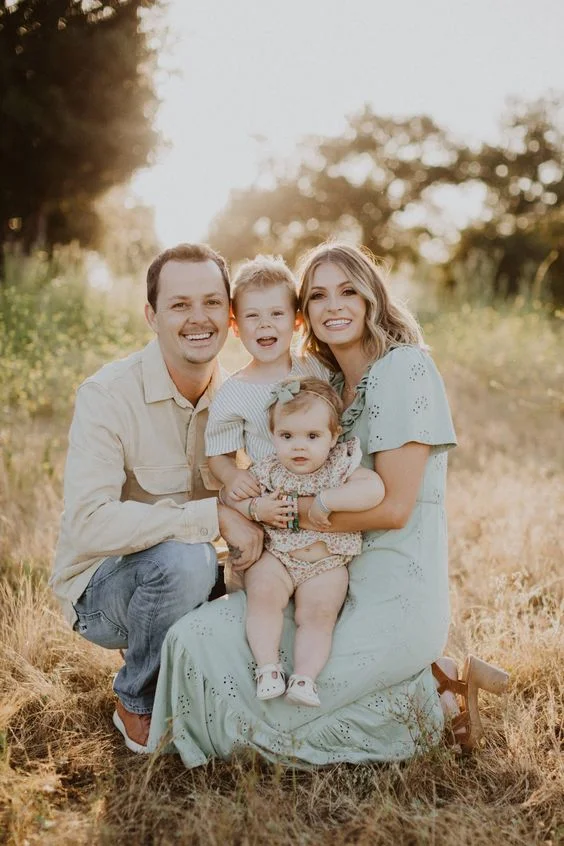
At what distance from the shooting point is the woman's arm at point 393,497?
2.72 metres

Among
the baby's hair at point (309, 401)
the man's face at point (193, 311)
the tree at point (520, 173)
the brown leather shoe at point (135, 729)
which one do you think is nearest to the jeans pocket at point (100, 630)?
the brown leather shoe at point (135, 729)

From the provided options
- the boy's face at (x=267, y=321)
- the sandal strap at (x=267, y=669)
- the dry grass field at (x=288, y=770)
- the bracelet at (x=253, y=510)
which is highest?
the boy's face at (x=267, y=321)

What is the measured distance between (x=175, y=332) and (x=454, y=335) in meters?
7.03

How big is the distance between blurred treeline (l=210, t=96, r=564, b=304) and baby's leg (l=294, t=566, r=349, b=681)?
2356cm

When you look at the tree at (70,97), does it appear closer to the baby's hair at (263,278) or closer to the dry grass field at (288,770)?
the dry grass field at (288,770)

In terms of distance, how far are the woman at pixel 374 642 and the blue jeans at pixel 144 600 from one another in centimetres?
10

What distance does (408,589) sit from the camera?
2.76m

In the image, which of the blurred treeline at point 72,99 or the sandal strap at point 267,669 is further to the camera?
the blurred treeline at point 72,99

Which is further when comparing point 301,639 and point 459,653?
point 459,653

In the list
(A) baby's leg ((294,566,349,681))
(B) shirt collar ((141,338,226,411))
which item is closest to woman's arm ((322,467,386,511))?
(A) baby's leg ((294,566,349,681))

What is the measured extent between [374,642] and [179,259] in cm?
172

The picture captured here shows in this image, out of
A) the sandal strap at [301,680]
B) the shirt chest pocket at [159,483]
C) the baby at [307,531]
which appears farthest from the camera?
the shirt chest pocket at [159,483]

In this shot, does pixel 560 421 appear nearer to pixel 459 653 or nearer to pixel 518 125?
pixel 459 653

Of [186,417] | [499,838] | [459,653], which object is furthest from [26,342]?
[499,838]
